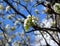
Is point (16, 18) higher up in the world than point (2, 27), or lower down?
higher up

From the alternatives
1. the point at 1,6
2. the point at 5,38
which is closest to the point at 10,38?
the point at 5,38

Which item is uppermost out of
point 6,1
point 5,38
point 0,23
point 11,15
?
point 6,1

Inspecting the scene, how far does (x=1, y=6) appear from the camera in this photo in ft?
23.4

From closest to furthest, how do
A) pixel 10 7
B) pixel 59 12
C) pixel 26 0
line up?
pixel 59 12 < pixel 10 7 < pixel 26 0

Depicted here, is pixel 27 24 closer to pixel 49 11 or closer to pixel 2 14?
pixel 49 11

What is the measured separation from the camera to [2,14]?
778cm

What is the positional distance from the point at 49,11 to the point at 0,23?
5667 mm

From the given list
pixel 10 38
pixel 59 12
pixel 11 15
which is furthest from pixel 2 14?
pixel 59 12

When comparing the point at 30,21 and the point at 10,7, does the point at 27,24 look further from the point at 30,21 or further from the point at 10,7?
the point at 10,7

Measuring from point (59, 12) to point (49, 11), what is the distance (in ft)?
1.21

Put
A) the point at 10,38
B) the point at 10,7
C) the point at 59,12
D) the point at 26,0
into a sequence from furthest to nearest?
the point at 10,38
the point at 26,0
the point at 10,7
the point at 59,12

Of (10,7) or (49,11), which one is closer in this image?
(49,11)

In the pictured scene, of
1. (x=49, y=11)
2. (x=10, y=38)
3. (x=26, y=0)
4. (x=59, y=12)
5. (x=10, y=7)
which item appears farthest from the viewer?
(x=10, y=38)

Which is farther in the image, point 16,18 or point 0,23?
point 0,23
